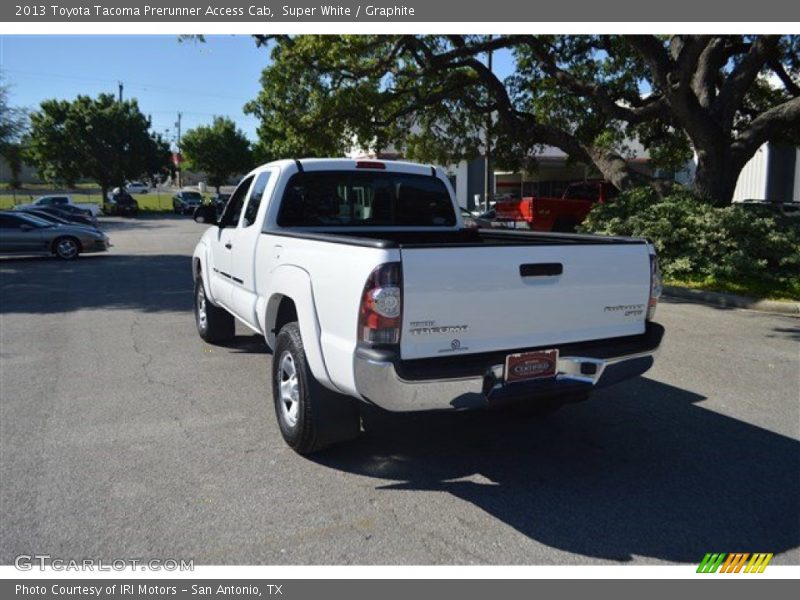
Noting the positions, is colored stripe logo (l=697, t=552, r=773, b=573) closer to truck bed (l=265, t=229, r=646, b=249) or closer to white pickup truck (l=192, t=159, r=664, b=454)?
white pickup truck (l=192, t=159, r=664, b=454)

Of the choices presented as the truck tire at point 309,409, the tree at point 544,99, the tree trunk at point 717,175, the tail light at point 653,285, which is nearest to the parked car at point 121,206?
the tree at point 544,99

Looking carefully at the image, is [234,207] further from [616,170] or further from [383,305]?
[616,170]

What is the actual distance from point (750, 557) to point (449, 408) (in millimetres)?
1642

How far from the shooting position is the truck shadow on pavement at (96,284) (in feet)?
35.5

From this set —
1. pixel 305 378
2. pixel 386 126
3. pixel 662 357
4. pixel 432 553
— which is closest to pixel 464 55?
pixel 386 126

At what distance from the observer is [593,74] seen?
19172 millimetres

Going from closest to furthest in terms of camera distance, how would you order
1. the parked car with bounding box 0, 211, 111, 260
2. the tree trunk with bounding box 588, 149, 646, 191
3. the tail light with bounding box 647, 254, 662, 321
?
1. the tail light with bounding box 647, 254, 662, 321
2. the tree trunk with bounding box 588, 149, 646, 191
3. the parked car with bounding box 0, 211, 111, 260

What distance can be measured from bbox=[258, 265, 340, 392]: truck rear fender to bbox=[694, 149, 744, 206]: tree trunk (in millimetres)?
11836

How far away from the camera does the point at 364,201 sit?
5789 mm

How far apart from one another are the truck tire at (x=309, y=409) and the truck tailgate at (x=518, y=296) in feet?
2.78

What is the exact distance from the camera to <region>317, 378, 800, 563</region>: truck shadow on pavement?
11.3 ft

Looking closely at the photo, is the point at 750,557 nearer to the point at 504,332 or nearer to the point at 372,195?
the point at 504,332

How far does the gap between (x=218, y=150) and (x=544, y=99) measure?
45349 millimetres

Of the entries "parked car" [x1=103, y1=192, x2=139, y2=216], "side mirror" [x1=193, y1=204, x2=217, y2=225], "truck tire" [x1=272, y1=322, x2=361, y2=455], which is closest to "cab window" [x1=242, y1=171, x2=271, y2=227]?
"side mirror" [x1=193, y1=204, x2=217, y2=225]
